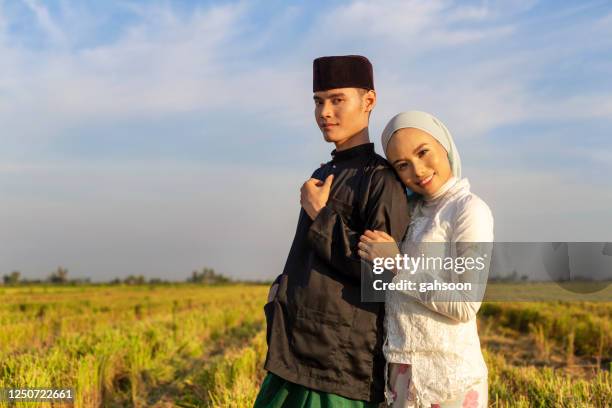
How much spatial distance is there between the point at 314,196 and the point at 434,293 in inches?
22.5

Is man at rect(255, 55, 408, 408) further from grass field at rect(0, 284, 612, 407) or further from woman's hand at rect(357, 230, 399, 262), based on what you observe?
grass field at rect(0, 284, 612, 407)

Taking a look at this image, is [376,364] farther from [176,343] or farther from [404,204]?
[176,343]

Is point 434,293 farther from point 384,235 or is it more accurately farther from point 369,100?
point 369,100

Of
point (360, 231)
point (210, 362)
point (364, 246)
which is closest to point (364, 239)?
point (364, 246)

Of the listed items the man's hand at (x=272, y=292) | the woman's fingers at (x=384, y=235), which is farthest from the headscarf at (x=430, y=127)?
the man's hand at (x=272, y=292)

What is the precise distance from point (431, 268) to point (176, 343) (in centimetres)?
778

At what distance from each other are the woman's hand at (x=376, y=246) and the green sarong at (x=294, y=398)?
21.2 inches

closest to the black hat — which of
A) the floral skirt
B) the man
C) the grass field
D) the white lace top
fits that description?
the man

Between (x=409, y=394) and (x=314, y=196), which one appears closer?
(x=409, y=394)

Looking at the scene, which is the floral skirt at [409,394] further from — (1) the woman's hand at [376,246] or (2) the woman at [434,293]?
(1) the woman's hand at [376,246]

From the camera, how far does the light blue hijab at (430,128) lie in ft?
7.38

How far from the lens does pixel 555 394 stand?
4297 millimetres

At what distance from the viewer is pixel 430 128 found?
2.24 meters

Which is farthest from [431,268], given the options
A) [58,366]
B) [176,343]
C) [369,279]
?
[176,343]
